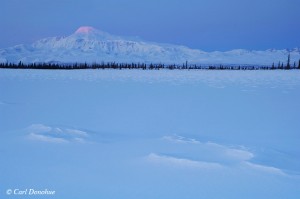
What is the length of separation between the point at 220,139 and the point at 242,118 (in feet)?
5.57

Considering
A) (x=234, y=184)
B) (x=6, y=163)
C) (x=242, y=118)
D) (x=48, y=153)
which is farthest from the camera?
(x=242, y=118)

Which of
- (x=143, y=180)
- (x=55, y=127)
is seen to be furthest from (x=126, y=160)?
(x=55, y=127)

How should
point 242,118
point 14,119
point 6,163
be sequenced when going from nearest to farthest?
1. point 6,163
2. point 14,119
3. point 242,118

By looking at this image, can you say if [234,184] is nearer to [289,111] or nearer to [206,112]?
[206,112]

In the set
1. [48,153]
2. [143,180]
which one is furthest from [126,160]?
[48,153]

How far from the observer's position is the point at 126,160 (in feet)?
12.2

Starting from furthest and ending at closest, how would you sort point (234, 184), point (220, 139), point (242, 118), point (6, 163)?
point (242, 118) < point (220, 139) < point (6, 163) < point (234, 184)

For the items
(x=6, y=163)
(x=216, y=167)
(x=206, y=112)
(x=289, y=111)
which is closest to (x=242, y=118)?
(x=206, y=112)

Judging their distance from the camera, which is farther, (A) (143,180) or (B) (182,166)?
(B) (182,166)

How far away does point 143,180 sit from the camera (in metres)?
3.20

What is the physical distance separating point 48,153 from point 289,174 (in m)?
2.38

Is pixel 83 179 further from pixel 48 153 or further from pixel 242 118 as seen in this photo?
pixel 242 118

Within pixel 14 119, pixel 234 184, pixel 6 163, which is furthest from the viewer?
pixel 14 119

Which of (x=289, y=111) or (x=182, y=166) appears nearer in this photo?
(x=182, y=166)
